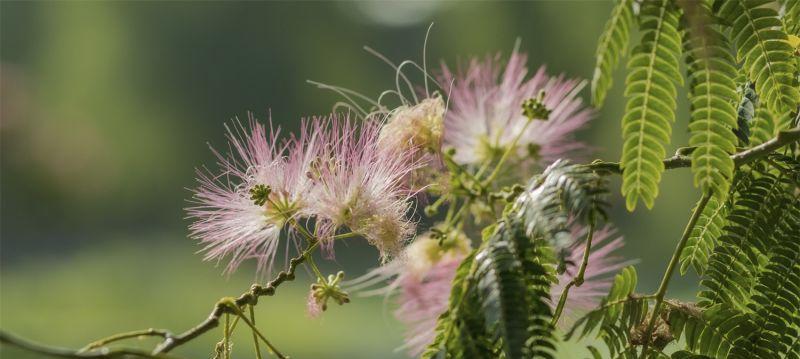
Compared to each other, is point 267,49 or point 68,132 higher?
point 267,49

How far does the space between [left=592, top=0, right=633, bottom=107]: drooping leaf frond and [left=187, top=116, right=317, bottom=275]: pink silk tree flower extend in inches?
9.6

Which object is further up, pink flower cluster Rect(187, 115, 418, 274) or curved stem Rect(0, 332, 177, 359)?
pink flower cluster Rect(187, 115, 418, 274)

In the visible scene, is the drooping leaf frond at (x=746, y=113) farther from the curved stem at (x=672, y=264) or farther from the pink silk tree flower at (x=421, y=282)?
the pink silk tree flower at (x=421, y=282)

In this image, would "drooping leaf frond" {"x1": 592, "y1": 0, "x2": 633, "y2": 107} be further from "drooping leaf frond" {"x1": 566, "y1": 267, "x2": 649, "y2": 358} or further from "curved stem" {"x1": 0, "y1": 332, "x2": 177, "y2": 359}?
"curved stem" {"x1": 0, "y1": 332, "x2": 177, "y2": 359}

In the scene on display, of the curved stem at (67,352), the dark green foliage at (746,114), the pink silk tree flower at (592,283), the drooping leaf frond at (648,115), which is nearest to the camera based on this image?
the curved stem at (67,352)

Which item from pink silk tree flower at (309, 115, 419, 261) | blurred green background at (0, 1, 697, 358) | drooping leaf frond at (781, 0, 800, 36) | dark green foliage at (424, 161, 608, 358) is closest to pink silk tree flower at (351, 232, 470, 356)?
pink silk tree flower at (309, 115, 419, 261)

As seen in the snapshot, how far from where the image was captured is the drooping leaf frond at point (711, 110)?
559mm

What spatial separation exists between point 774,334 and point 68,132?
11.0m

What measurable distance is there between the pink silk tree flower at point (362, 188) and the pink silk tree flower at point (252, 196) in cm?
2

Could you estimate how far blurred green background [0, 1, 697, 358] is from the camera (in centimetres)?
839

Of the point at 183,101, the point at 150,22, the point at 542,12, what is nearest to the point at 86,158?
the point at 183,101

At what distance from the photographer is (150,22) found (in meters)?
12.1

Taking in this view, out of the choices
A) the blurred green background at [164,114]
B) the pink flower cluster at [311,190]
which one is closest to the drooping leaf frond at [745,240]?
the pink flower cluster at [311,190]

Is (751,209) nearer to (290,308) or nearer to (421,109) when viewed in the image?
(421,109)
